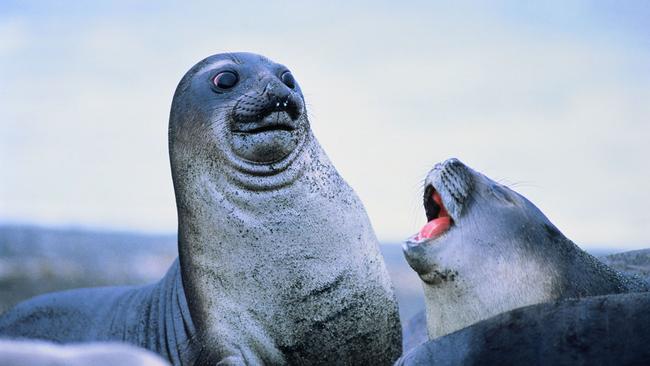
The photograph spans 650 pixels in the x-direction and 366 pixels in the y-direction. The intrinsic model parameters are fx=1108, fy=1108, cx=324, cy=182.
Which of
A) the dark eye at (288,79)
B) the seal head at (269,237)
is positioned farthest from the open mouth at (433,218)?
the dark eye at (288,79)

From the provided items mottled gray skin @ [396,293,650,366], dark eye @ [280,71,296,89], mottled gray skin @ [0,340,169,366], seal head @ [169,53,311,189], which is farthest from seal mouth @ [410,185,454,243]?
mottled gray skin @ [0,340,169,366]

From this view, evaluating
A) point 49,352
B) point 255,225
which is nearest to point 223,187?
point 255,225

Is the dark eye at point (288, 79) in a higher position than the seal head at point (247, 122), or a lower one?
higher

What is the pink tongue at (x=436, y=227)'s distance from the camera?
19.6ft

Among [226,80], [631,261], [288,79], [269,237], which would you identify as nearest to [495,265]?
[269,237]

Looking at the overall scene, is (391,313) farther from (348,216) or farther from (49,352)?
(49,352)

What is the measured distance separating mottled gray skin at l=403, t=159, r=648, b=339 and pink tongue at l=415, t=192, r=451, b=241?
7 centimetres

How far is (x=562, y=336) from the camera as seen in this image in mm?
4695

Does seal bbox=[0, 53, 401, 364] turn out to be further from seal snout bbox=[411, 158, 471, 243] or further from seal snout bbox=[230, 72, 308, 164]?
seal snout bbox=[411, 158, 471, 243]

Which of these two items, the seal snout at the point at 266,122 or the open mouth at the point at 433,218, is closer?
the open mouth at the point at 433,218

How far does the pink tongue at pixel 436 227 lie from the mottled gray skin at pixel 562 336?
0.99 metres

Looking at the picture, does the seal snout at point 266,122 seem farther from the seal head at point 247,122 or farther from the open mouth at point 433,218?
the open mouth at point 433,218

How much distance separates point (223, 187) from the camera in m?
7.48

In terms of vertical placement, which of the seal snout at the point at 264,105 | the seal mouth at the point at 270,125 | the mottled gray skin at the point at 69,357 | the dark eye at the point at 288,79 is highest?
the dark eye at the point at 288,79
